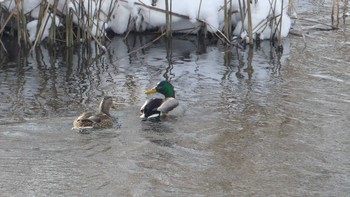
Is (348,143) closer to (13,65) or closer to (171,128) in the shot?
(171,128)

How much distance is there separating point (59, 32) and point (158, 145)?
573 cm

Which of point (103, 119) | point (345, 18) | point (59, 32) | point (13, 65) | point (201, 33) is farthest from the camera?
point (345, 18)

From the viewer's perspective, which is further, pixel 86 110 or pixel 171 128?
pixel 86 110

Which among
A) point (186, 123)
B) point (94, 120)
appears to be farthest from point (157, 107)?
point (94, 120)

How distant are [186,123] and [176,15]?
524 centimetres

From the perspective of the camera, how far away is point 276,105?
1030cm

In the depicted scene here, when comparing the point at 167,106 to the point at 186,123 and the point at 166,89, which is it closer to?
the point at 186,123

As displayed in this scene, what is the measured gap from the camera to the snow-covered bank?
13562 millimetres

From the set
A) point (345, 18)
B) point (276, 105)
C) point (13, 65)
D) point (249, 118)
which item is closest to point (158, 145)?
point (249, 118)

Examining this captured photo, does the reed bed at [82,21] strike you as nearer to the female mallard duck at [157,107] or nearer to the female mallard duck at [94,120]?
the female mallard duck at [157,107]

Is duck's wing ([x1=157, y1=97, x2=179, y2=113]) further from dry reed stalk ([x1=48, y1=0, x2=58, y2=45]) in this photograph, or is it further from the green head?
dry reed stalk ([x1=48, y1=0, x2=58, y2=45])

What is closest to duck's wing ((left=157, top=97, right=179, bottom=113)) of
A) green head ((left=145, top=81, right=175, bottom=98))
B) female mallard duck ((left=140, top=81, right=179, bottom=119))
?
female mallard duck ((left=140, top=81, right=179, bottom=119))

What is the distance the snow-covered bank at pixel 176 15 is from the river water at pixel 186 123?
0.43 m

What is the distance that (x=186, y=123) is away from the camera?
9.47m
